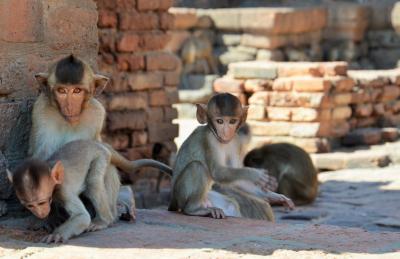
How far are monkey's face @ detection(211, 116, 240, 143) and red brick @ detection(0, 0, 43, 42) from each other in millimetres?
1369

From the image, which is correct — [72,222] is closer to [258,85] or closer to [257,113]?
[257,113]

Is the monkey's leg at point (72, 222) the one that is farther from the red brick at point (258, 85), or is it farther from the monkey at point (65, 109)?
the red brick at point (258, 85)

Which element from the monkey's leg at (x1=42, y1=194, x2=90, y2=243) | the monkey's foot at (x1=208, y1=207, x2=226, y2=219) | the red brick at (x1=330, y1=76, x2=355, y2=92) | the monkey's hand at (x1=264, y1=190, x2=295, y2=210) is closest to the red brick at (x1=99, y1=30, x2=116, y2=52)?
the monkey's hand at (x1=264, y1=190, x2=295, y2=210)

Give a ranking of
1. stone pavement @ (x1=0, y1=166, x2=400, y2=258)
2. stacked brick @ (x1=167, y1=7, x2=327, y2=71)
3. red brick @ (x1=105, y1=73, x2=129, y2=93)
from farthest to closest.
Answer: stacked brick @ (x1=167, y1=7, x2=327, y2=71), red brick @ (x1=105, y1=73, x2=129, y2=93), stone pavement @ (x1=0, y1=166, x2=400, y2=258)

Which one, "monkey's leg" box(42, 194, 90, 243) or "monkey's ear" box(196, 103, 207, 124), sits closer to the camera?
"monkey's leg" box(42, 194, 90, 243)

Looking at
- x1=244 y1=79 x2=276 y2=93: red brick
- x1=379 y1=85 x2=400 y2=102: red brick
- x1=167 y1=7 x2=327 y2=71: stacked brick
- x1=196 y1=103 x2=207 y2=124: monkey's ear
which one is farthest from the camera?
x1=167 y1=7 x2=327 y2=71: stacked brick

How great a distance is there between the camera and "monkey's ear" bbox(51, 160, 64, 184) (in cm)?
564

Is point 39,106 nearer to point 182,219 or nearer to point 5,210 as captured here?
point 5,210

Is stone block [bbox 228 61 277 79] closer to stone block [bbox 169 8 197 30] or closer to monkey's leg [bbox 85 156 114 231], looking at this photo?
stone block [bbox 169 8 197 30]

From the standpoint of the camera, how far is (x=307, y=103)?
45.3 feet

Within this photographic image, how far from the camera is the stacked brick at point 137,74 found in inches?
414

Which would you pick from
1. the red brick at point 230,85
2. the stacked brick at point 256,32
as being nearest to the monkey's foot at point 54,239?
the red brick at point 230,85

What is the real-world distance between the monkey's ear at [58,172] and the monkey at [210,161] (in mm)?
1543

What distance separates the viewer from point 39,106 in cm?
612
